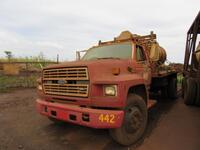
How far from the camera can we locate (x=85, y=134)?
13.0 ft

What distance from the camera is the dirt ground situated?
337cm

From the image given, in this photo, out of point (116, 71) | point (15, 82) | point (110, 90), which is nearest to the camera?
point (110, 90)

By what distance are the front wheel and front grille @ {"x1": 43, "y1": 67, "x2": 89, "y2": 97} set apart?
2.83ft

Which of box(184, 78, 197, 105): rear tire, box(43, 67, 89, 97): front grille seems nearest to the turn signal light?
box(43, 67, 89, 97): front grille

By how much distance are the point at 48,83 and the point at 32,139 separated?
1.21 meters

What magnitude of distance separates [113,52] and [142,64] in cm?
77

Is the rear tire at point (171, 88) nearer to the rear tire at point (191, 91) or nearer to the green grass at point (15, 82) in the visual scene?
the rear tire at point (191, 91)

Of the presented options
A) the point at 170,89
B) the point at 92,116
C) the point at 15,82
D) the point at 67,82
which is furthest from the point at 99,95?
the point at 15,82

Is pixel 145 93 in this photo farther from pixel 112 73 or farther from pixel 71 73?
pixel 71 73

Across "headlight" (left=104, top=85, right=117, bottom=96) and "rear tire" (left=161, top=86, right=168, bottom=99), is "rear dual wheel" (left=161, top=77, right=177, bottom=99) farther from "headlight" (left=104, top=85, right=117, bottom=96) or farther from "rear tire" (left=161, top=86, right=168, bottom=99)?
"headlight" (left=104, top=85, right=117, bottom=96)

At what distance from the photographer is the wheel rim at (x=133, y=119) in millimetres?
3305

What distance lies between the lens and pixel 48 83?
12.2ft

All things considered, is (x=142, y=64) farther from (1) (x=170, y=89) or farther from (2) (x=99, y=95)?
(1) (x=170, y=89)

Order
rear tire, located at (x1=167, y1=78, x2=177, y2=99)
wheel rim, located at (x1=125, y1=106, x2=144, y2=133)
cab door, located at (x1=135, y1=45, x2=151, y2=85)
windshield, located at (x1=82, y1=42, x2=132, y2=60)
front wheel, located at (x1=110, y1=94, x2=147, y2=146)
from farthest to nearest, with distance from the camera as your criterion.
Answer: rear tire, located at (x1=167, y1=78, x2=177, y2=99) → windshield, located at (x1=82, y1=42, x2=132, y2=60) → cab door, located at (x1=135, y1=45, x2=151, y2=85) → wheel rim, located at (x1=125, y1=106, x2=144, y2=133) → front wheel, located at (x1=110, y1=94, x2=147, y2=146)
